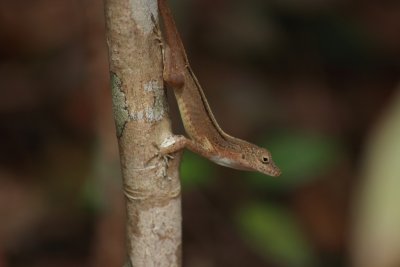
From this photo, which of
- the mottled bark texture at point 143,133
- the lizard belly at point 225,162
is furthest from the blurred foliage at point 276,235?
the mottled bark texture at point 143,133

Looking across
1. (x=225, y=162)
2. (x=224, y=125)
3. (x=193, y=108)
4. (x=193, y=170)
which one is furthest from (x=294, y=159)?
(x=193, y=108)

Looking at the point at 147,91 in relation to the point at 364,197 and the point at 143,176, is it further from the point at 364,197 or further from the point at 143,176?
the point at 364,197

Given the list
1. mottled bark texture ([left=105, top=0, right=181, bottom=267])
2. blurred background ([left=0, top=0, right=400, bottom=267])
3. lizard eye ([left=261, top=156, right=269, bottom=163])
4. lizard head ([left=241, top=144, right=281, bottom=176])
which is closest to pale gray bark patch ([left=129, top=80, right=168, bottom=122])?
mottled bark texture ([left=105, top=0, right=181, bottom=267])

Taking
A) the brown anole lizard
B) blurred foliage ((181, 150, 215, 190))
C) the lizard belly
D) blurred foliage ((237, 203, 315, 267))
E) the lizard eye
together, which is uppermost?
the brown anole lizard

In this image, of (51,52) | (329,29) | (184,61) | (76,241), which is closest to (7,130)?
(51,52)

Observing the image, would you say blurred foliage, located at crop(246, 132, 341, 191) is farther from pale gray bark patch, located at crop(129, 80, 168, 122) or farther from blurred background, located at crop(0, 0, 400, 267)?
pale gray bark patch, located at crop(129, 80, 168, 122)

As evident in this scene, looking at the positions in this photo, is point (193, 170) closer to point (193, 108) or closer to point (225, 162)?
point (225, 162)
